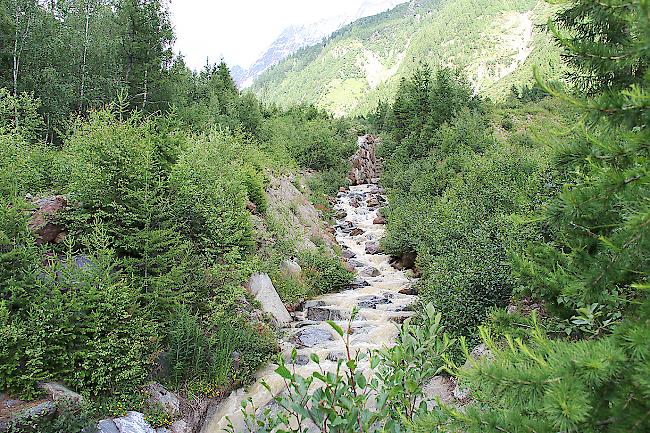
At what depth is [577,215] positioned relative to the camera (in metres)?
1.96

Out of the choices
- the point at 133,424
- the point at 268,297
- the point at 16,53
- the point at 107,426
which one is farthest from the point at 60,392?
the point at 16,53

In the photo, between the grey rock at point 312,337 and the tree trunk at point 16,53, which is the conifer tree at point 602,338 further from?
the tree trunk at point 16,53

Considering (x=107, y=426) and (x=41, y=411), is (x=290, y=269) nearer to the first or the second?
(x=107, y=426)

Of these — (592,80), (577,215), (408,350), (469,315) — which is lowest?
(469,315)

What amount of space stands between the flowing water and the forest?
17.1 inches

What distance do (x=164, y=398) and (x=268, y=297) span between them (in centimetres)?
405

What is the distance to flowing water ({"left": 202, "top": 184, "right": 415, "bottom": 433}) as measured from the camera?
764 centimetres

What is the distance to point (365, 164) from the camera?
35250 millimetres

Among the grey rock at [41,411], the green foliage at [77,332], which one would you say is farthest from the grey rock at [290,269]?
the grey rock at [41,411]

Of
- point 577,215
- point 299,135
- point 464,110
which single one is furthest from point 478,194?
point 299,135

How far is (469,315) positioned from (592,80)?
5.73 metres

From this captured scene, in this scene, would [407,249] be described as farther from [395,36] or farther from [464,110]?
[395,36]

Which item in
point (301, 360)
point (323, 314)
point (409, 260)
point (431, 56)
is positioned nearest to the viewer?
point (301, 360)

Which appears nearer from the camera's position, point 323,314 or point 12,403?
point 12,403
